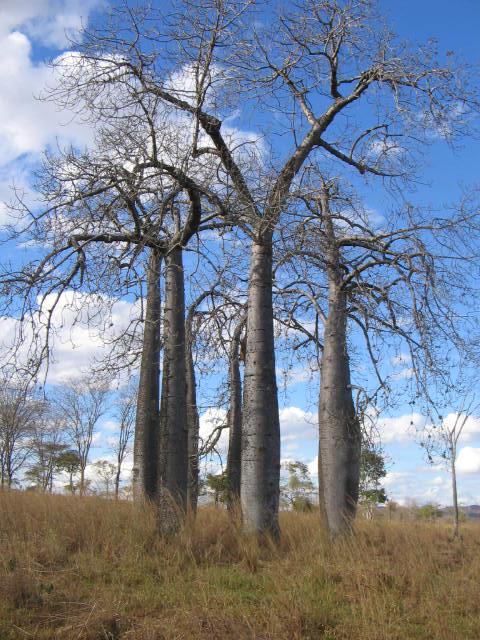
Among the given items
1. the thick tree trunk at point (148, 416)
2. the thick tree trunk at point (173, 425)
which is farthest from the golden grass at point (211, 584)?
the thick tree trunk at point (148, 416)

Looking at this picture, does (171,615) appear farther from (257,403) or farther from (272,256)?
(272,256)

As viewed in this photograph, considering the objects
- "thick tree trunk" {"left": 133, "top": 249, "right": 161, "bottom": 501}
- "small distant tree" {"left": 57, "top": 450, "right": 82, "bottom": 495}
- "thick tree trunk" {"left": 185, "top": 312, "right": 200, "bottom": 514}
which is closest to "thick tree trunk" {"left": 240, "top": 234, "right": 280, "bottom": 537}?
"thick tree trunk" {"left": 133, "top": 249, "right": 161, "bottom": 501}

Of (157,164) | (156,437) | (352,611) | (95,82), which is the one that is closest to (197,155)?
(157,164)

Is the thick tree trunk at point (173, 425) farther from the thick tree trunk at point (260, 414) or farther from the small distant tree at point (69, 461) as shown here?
the small distant tree at point (69, 461)

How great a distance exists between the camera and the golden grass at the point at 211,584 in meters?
3.23

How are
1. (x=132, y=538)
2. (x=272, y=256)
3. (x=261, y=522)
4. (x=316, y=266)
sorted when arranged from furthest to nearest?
1. (x=316, y=266)
2. (x=272, y=256)
3. (x=261, y=522)
4. (x=132, y=538)

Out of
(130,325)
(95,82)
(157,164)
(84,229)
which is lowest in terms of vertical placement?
(130,325)

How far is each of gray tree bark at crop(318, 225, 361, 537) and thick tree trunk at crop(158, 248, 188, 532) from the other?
156cm

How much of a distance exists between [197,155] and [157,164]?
34cm

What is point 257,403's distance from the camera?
18.1ft

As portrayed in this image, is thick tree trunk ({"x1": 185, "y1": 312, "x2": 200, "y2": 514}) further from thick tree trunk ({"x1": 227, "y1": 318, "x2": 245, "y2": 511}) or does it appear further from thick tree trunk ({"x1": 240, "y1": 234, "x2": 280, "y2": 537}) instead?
thick tree trunk ({"x1": 240, "y1": 234, "x2": 280, "y2": 537})

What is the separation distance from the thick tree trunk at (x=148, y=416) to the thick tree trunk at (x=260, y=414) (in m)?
2.14

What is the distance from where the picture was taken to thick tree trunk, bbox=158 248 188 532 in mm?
5461

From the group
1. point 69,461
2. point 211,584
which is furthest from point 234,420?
point 69,461
